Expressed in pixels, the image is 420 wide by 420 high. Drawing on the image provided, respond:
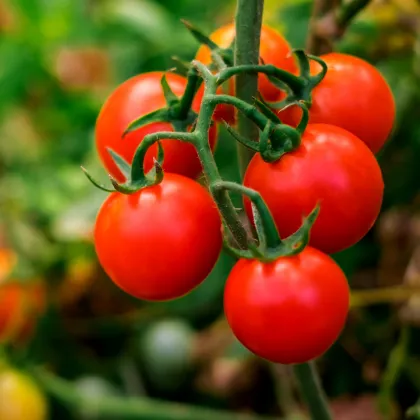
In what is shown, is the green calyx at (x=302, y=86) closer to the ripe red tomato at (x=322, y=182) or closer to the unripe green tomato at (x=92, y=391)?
the ripe red tomato at (x=322, y=182)

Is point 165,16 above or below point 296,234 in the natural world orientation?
below

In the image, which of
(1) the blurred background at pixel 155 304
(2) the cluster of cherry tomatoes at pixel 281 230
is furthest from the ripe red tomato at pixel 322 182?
(1) the blurred background at pixel 155 304

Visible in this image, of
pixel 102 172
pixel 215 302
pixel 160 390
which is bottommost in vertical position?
pixel 160 390

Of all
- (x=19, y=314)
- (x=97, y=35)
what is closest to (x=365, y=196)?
(x=19, y=314)

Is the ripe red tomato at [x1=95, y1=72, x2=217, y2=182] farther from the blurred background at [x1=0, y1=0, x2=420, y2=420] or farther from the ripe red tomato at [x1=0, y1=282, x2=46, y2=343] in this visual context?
the ripe red tomato at [x1=0, y1=282, x2=46, y2=343]

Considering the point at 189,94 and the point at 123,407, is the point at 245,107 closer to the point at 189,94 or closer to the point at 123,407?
the point at 189,94

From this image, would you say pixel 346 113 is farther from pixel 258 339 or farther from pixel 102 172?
pixel 102 172

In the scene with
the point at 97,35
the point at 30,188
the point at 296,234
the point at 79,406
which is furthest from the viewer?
the point at 97,35
